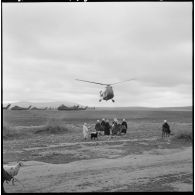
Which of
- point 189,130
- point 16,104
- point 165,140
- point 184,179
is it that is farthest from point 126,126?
point 16,104

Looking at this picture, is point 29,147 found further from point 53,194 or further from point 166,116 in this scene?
point 166,116

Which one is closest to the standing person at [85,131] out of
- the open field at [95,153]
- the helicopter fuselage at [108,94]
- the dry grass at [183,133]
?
the open field at [95,153]

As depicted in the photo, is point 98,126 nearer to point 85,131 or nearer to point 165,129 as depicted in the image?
point 85,131

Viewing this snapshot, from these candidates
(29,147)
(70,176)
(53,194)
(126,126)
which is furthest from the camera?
(126,126)

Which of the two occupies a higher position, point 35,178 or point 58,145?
point 58,145

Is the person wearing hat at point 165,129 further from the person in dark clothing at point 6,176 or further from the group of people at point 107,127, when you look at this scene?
the person in dark clothing at point 6,176

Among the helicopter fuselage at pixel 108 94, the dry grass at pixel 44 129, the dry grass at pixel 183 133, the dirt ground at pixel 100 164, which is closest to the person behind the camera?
the dirt ground at pixel 100 164

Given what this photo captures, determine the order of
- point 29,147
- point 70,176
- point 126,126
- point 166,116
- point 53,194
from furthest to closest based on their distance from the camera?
point 126,126 < point 166,116 < point 29,147 < point 70,176 < point 53,194
